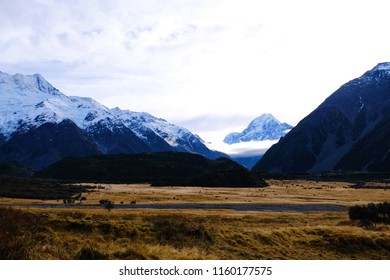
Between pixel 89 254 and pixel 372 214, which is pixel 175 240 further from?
pixel 372 214

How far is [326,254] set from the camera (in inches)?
1214

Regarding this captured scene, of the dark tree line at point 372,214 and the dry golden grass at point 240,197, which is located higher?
the dark tree line at point 372,214

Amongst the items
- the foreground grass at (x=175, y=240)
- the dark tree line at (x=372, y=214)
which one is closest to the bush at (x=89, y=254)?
the foreground grass at (x=175, y=240)

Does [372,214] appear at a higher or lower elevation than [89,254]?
lower

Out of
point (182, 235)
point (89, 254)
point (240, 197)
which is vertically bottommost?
point (240, 197)

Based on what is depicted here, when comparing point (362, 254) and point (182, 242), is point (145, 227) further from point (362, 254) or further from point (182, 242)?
point (362, 254)

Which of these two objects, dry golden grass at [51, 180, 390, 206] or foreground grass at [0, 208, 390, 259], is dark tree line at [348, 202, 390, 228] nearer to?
foreground grass at [0, 208, 390, 259]

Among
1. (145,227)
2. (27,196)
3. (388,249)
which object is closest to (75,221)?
(145,227)

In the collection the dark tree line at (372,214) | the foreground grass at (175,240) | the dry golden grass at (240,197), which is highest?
the foreground grass at (175,240)

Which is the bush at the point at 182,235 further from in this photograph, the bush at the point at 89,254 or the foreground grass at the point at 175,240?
the bush at the point at 89,254

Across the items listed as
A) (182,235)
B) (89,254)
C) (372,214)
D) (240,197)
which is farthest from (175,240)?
(240,197)

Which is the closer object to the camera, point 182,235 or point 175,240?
point 175,240

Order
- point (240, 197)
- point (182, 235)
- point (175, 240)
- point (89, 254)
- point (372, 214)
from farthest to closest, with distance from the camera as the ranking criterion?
point (240, 197) → point (372, 214) → point (182, 235) → point (175, 240) → point (89, 254)

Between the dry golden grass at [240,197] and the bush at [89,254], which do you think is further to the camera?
the dry golden grass at [240,197]
